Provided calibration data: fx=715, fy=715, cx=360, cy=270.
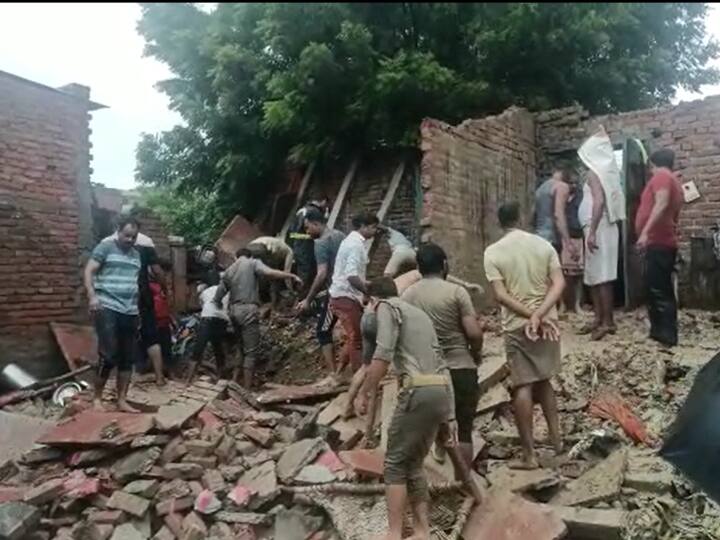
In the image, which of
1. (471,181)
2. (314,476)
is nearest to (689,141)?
(471,181)

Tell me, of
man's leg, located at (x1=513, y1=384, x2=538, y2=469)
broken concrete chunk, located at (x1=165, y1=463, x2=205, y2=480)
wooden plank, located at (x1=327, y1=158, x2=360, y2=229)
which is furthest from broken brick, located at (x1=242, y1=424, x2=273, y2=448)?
wooden plank, located at (x1=327, y1=158, x2=360, y2=229)

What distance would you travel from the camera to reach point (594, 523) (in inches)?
161

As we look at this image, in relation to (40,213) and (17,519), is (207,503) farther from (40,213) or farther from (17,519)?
(40,213)

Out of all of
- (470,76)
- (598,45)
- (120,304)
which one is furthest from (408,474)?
(598,45)

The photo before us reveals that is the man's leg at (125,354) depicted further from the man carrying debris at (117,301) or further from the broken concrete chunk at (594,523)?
the broken concrete chunk at (594,523)

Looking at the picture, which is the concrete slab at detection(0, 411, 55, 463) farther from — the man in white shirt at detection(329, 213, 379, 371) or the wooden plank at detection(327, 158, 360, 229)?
the wooden plank at detection(327, 158, 360, 229)

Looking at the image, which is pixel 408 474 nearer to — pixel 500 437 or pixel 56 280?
pixel 500 437

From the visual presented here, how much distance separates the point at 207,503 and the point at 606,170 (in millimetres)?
4767

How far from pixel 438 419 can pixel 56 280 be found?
6.06 meters

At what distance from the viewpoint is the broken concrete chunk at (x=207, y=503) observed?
4809 millimetres

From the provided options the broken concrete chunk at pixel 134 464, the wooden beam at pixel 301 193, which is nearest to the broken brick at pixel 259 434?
the broken concrete chunk at pixel 134 464

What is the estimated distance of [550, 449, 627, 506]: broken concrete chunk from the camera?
14.1 ft

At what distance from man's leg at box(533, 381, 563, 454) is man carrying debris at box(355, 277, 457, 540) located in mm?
844

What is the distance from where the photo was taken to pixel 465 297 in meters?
4.31
